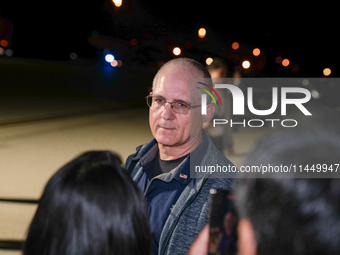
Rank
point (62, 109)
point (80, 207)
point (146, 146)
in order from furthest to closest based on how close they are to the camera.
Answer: point (62, 109) → point (146, 146) → point (80, 207)

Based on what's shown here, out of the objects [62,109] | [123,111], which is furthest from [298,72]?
[62,109]

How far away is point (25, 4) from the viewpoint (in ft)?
107

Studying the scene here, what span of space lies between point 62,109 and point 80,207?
39.5ft

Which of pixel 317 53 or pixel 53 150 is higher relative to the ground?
pixel 317 53

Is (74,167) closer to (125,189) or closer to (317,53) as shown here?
(125,189)

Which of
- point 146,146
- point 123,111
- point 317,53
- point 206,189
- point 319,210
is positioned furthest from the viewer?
point 317,53

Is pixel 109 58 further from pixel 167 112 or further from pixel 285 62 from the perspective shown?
pixel 167 112

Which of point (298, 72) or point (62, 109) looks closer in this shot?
point (62, 109)

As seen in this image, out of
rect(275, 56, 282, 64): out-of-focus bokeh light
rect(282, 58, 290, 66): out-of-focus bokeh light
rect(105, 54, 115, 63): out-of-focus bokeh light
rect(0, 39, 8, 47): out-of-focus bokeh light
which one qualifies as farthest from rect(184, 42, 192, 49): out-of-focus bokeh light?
rect(0, 39, 8, 47): out-of-focus bokeh light

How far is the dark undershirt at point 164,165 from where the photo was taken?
2.34m

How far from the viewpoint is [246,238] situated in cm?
81

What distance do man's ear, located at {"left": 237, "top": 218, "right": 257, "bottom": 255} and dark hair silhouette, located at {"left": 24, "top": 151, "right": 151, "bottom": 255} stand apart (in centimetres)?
34

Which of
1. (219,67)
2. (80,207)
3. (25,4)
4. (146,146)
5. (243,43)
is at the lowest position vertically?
(80,207)

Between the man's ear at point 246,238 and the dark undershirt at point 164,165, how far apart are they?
4.94 feet
